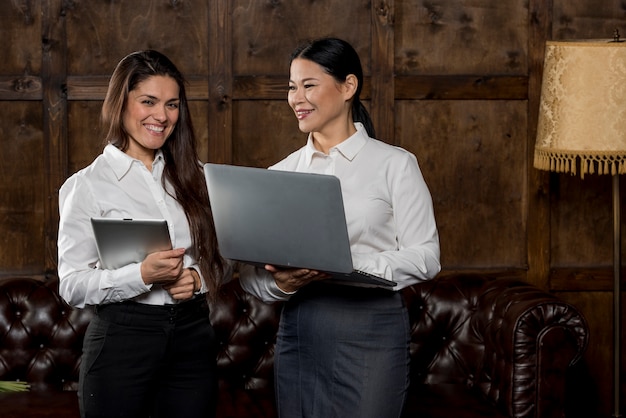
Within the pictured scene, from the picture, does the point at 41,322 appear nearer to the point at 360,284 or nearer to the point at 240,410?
the point at 240,410

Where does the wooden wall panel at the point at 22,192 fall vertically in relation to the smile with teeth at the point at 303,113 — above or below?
below

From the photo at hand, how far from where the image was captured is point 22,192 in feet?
12.6

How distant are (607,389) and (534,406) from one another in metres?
1.06

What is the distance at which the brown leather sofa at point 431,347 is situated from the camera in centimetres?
323

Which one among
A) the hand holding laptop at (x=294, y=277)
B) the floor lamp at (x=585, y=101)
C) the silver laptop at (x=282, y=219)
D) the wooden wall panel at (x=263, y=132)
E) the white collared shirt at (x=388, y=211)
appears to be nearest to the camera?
the silver laptop at (x=282, y=219)

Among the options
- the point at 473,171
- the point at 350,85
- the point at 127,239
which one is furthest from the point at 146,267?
the point at 473,171

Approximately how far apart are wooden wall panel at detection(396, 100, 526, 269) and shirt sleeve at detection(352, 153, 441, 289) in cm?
161

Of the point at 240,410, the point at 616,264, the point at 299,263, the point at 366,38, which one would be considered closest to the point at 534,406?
the point at 616,264

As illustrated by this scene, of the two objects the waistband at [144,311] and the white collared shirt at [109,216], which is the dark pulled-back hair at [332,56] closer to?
the white collared shirt at [109,216]

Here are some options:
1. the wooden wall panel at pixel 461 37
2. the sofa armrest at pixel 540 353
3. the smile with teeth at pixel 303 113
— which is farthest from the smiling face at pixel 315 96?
the wooden wall panel at pixel 461 37

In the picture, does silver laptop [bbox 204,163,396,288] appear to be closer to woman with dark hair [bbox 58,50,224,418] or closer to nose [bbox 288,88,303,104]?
woman with dark hair [bbox 58,50,224,418]

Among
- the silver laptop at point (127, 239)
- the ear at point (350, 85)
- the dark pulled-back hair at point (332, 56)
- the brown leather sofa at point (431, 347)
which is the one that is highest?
the dark pulled-back hair at point (332, 56)

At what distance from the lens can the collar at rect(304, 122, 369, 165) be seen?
7.95 ft

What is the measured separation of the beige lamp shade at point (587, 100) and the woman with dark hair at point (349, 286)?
1329 millimetres
